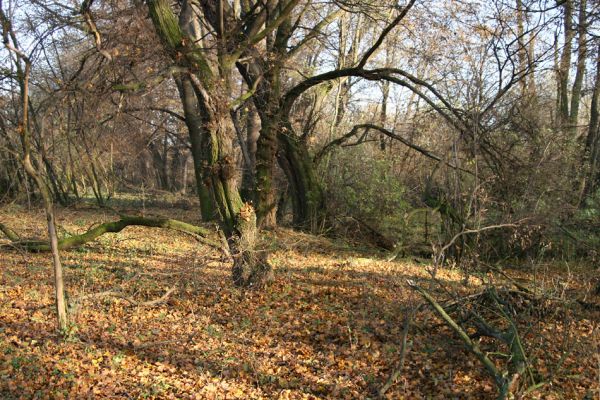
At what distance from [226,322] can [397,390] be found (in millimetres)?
2752

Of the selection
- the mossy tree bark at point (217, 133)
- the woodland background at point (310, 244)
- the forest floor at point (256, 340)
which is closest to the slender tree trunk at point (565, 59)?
the woodland background at point (310, 244)

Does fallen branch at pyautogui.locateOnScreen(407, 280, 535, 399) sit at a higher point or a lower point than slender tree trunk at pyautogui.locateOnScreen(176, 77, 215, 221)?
lower

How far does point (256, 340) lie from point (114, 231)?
3974mm

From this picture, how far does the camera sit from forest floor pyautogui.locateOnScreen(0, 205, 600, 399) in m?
5.22

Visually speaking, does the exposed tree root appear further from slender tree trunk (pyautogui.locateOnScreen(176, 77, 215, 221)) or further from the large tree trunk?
slender tree trunk (pyautogui.locateOnScreen(176, 77, 215, 221))

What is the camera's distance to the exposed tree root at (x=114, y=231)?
333 inches

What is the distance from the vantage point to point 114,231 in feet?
29.9

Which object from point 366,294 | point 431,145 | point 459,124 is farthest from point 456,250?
point 431,145

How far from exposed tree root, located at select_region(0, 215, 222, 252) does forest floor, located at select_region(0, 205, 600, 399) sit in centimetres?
34

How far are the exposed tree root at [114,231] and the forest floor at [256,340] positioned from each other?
0.34 metres

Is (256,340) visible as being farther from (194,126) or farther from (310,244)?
(194,126)

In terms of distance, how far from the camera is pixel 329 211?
1398cm

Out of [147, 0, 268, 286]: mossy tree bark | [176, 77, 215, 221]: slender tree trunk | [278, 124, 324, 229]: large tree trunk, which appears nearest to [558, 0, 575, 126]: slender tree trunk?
[147, 0, 268, 286]: mossy tree bark

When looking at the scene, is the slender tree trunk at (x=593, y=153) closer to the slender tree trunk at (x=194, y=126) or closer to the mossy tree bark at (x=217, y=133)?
the mossy tree bark at (x=217, y=133)
